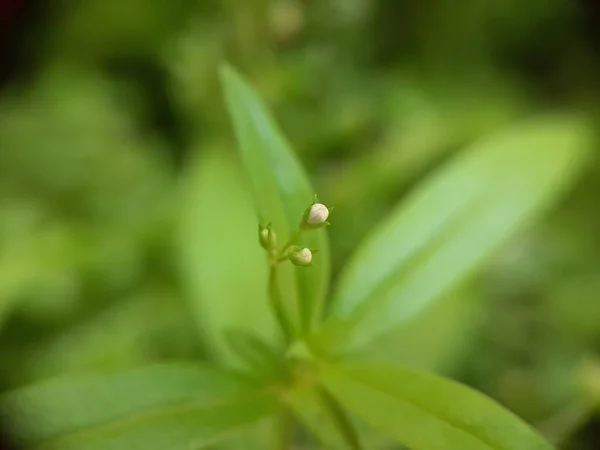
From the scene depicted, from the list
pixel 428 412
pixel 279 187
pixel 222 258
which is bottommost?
pixel 428 412

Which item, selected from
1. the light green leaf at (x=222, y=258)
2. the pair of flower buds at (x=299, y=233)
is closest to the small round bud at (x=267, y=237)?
the pair of flower buds at (x=299, y=233)

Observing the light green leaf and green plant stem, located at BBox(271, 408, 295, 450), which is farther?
the light green leaf

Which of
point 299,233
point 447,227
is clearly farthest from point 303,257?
point 447,227

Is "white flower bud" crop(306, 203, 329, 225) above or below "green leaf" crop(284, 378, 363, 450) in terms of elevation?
above

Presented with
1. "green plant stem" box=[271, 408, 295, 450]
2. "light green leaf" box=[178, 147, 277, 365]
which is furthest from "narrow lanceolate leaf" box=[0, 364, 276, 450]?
"light green leaf" box=[178, 147, 277, 365]

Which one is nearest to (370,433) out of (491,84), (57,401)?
(57,401)

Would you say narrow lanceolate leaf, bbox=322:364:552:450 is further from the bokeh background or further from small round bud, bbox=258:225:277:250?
the bokeh background

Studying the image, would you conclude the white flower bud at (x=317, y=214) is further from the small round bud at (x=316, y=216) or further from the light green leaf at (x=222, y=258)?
the light green leaf at (x=222, y=258)

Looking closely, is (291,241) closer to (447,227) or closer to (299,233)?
(299,233)
